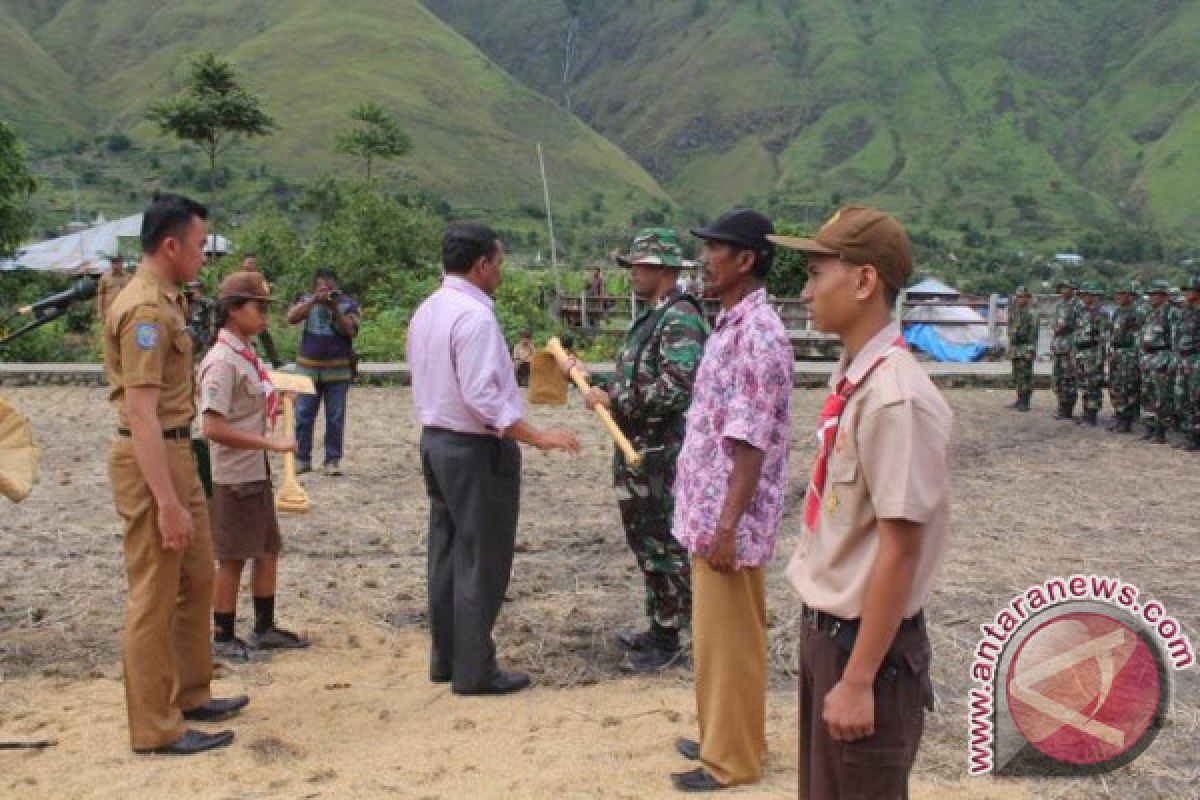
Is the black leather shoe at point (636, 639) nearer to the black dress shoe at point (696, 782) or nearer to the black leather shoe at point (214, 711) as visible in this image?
the black dress shoe at point (696, 782)

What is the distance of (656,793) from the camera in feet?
11.8

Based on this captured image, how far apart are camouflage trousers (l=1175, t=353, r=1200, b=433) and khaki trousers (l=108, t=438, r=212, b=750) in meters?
10.1

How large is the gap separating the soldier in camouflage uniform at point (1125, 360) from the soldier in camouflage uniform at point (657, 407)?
9068mm

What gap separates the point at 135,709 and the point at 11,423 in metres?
1.16

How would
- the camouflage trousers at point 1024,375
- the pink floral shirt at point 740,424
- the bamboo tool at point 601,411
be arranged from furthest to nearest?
the camouflage trousers at point 1024,375 → the bamboo tool at point 601,411 → the pink floral shirt at point 740,424

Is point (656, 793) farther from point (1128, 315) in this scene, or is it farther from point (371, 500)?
point (1128, 315)

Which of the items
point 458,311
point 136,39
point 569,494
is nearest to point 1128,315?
point 569,494

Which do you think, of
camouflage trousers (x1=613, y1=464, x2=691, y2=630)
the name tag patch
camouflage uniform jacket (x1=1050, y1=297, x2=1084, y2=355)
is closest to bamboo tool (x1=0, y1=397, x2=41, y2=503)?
the name tag patch

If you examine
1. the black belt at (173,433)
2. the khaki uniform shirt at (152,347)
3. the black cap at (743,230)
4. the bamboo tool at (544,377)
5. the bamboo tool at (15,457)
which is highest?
the black cap at (743,230)

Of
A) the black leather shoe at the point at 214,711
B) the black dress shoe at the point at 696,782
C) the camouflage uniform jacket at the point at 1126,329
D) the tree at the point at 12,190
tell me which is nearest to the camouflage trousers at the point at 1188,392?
the camouflage uniform jacket at the point at 1126,329

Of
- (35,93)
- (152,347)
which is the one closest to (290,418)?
(152,347)

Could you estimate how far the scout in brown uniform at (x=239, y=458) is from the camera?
4543mm

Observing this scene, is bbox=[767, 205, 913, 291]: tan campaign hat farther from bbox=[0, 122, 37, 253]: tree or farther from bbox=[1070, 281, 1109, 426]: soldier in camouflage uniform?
bbox=[0, 122, 37, 253]: tree

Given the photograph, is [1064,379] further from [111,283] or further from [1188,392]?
[111,283]
